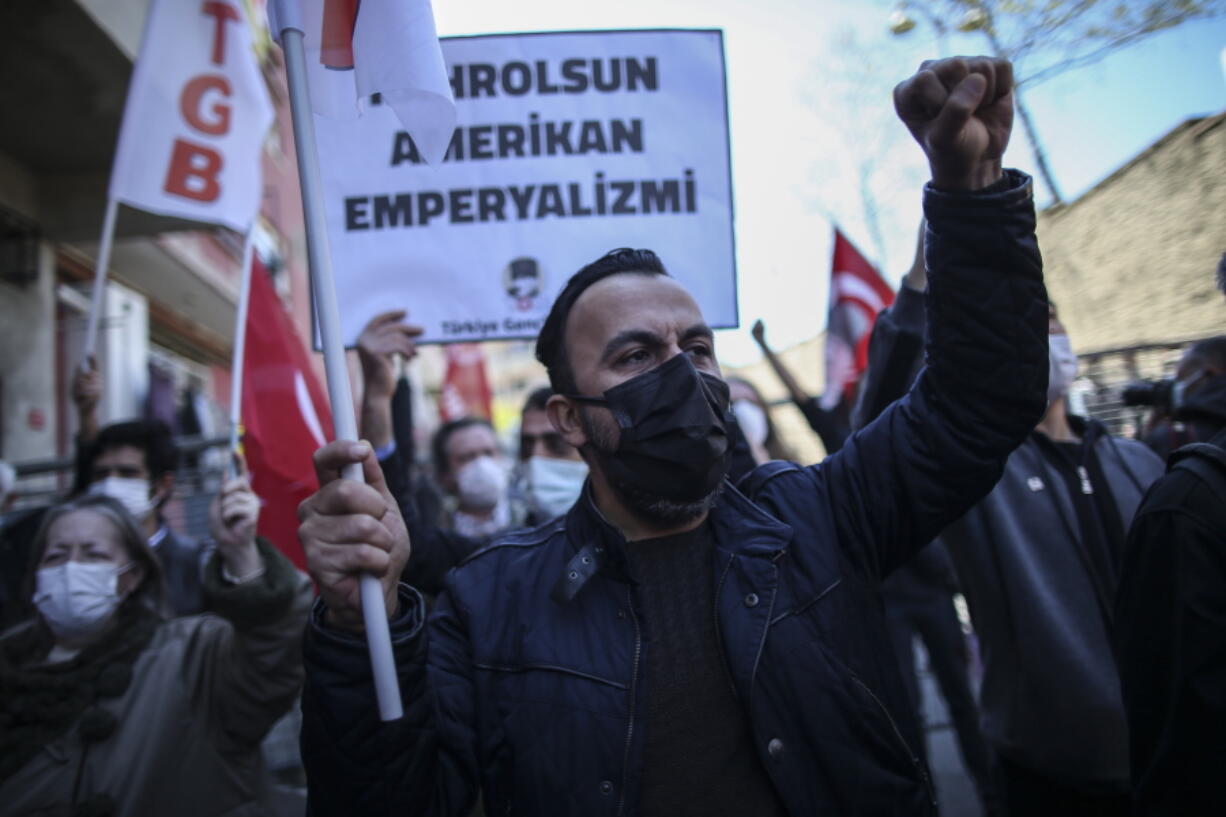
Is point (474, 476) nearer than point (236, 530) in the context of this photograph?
No

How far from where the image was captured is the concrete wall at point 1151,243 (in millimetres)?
2309

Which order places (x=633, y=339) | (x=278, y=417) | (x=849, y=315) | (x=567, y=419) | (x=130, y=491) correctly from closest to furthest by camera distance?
1. (x=633, y=339)
2. (x=567, y=419)
3. (x=278, y=417)
4. (x=130, y=491)
5. (x=849, y=315)

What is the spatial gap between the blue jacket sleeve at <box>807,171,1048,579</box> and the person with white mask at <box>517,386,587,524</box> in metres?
2.06

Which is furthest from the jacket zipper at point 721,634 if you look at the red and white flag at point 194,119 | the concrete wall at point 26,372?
the concrete wall at point 26,372

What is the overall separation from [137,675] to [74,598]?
0.99 feet

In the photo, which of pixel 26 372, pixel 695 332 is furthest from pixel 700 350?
pixel 26 372

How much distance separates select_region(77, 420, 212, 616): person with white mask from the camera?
3.45 metres

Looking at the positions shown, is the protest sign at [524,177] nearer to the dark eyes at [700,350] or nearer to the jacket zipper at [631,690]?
the dark eyes at [700,350]

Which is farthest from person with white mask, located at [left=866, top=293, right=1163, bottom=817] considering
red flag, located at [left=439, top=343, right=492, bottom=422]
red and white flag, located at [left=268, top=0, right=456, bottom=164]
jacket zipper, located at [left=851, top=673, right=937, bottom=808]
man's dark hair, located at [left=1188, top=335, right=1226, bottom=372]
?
red flag, located at [left=439, top=343, right=492, bottom=422]

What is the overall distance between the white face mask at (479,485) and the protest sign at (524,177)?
1.46 m

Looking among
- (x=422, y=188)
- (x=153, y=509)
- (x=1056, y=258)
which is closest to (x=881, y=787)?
(x=422, y=188)

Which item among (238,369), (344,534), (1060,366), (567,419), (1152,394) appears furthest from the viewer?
(238,369)

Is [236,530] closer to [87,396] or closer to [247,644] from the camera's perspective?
[247,644]

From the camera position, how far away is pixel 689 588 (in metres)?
1.68
